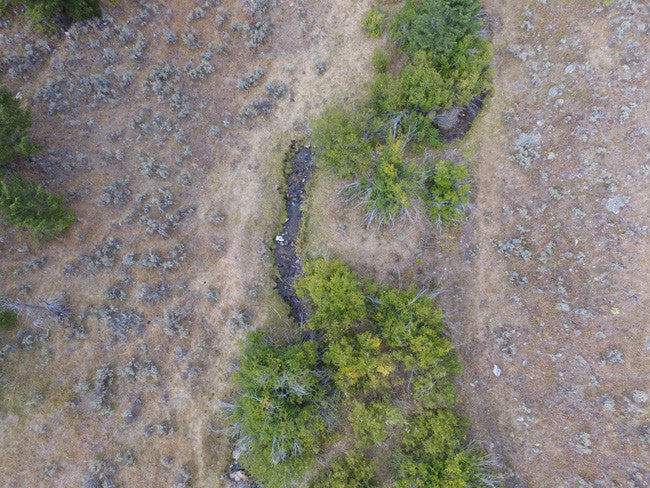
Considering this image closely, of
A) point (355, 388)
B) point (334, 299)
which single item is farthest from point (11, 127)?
point (355, 388)

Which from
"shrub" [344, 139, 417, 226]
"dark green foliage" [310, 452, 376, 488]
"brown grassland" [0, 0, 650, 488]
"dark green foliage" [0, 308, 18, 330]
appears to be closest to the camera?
"brown grassland" [0, 0, 650, 488]

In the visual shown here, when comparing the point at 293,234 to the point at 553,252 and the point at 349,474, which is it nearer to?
the point at 349,474

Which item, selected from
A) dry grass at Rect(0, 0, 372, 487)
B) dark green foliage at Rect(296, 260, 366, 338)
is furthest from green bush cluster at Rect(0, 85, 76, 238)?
dark green foliage at Rect(296, 260, 366, 338)

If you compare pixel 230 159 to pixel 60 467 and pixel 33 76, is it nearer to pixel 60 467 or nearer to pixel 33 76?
pixel 33 76

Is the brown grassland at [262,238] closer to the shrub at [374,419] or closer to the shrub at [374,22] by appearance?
the shrub at [374,22]

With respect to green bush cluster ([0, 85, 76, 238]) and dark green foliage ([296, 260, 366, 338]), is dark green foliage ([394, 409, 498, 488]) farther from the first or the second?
green bush cluster ([0, 85, 76, 238])
